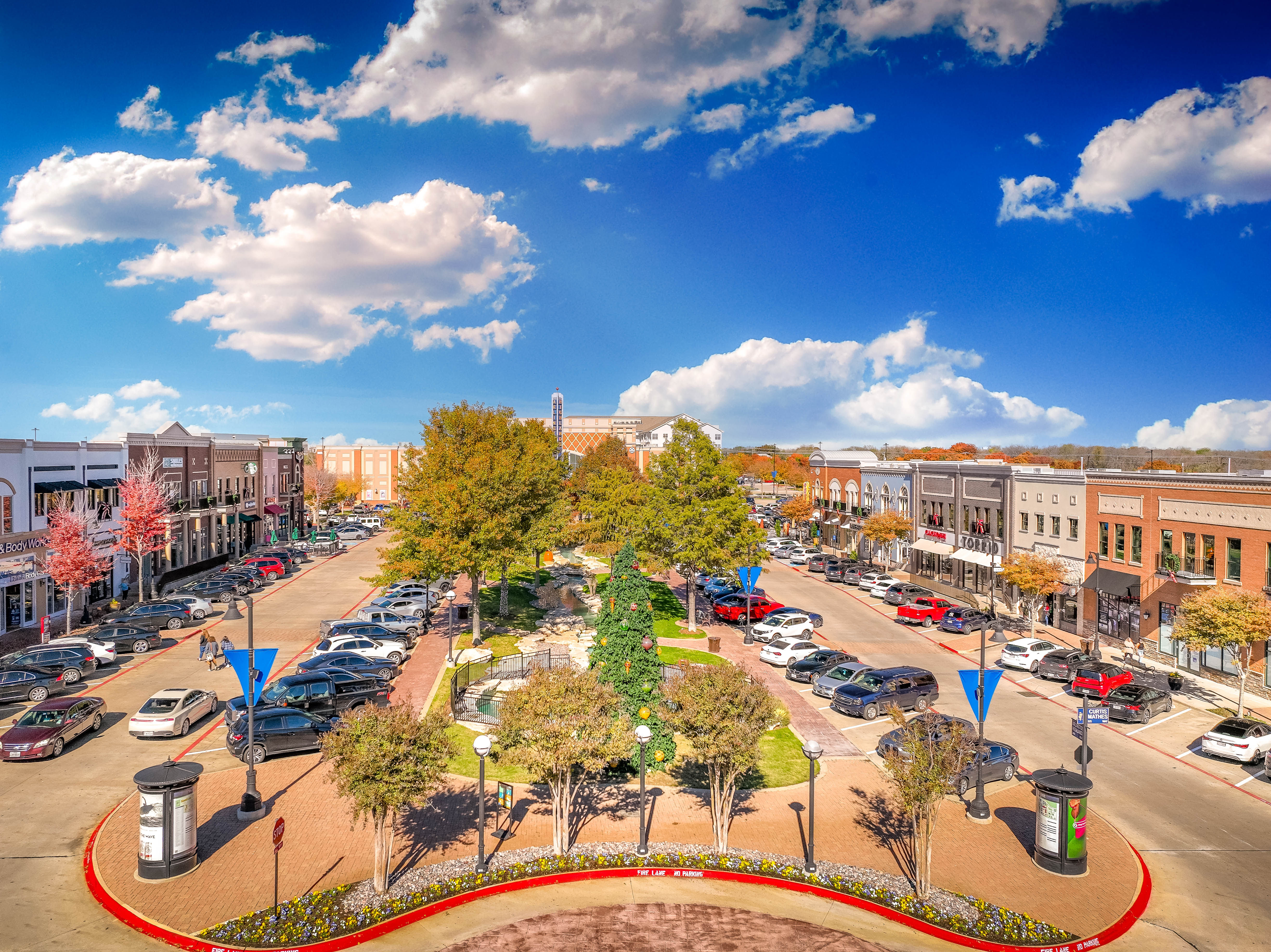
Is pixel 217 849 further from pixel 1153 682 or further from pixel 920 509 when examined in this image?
pixel 920 509

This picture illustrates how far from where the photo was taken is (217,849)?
672 inches

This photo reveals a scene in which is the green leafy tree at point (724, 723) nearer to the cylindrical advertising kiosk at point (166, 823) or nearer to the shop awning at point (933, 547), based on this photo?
the cylindrical advertising kiosk at point (166, 823)

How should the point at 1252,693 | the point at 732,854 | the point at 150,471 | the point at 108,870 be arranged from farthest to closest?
the point at 150,471
the point at 1252,693
the point at 732,854
the point at 108,870

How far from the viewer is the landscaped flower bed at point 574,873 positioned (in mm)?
13781

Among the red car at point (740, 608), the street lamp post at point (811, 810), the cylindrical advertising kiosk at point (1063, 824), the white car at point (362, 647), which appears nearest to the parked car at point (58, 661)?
the white car at point (362, 647)

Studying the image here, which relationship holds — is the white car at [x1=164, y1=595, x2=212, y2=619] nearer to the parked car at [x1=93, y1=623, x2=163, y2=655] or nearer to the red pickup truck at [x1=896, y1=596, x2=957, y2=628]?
the parked car at [x1=93, y1=623, x2=163, y2=655]

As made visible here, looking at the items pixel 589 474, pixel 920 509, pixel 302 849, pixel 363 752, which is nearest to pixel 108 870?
pixel 302 849

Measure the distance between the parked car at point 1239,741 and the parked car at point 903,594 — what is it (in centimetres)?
2261

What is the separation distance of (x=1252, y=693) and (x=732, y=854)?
89.5ft

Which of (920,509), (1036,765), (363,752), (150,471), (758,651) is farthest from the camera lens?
(920,509)

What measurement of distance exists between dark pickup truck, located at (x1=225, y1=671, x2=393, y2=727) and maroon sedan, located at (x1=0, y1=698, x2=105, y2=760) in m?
4.08

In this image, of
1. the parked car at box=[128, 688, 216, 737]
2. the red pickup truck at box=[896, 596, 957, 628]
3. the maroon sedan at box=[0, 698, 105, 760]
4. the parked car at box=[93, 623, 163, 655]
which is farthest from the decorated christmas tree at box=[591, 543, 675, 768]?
the red pickup truck at box=[896, 596, 957, 628]

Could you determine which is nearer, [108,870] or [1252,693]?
[108,870]

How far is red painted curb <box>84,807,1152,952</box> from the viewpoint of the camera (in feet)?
44.7
